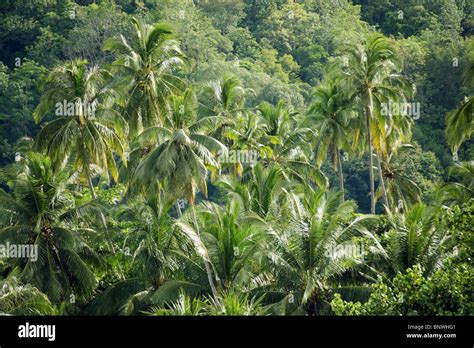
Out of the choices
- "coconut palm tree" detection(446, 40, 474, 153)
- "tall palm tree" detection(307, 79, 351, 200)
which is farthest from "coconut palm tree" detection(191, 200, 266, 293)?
"tall palm tree" detection(307, 79, 351, 200)

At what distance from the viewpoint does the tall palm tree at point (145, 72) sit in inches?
1893

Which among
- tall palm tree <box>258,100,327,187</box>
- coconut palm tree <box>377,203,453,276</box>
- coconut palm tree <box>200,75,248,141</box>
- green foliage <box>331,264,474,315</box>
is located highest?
coconut palm tree <box>200,75,248,141</box>

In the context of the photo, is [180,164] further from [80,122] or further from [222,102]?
[222,102]

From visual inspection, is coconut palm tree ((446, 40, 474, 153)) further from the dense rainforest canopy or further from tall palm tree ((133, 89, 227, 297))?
tall palm tree ((133, 89, 227, 297))

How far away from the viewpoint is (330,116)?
55.4 metres

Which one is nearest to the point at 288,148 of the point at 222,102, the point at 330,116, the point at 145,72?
the point at 330,116

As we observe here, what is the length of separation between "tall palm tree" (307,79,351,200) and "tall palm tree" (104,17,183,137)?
880 centimetres

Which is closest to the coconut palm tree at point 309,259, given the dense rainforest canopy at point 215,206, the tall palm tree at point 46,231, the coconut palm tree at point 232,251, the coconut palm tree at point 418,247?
the dense rainforest canopy at point 215,206

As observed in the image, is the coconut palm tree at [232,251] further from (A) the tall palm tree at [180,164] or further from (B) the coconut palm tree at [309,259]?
(A) the tall palm tree at [180,164]

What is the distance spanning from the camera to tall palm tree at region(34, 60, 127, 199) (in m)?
46.6

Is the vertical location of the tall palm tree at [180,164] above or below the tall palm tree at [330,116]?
below

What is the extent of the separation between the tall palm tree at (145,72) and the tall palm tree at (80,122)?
2.89 feet

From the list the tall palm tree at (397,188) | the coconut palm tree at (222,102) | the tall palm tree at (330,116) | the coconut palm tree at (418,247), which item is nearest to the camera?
the coconut palm tree at (418,247)
